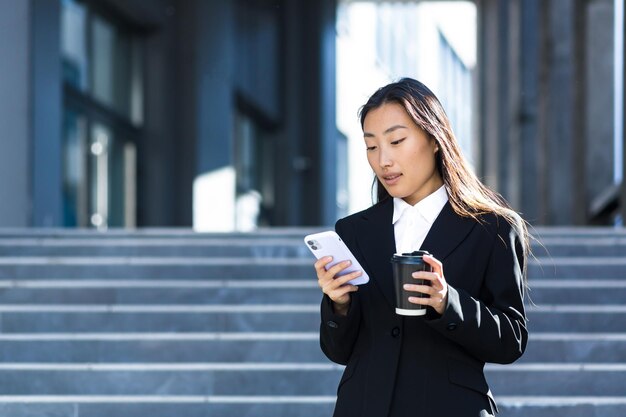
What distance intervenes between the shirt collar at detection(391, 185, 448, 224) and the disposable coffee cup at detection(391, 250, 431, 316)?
0.29 metres

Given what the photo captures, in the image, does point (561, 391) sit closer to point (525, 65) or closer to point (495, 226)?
point (495, 226)

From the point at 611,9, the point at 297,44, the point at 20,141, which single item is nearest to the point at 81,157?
the point at 20,141

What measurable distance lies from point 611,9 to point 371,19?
20.6 meters

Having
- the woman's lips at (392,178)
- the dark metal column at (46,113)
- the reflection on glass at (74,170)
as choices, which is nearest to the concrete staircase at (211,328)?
the woman's lips at (392,178)

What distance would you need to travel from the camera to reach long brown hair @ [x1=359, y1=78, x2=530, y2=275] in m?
2.56

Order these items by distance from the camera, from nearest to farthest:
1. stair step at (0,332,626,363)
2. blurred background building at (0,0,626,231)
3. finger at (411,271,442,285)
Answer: finger at (411,271,442,285), stair step at (0,332,626,363), blurred background building at (0,0,626,231)

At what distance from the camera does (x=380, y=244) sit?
262 centimetres

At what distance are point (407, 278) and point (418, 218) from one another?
34 cm

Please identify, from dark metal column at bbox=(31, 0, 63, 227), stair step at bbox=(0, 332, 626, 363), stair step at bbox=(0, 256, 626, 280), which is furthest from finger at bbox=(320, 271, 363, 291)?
dark metal column at bbox=(31, 0, 63, 227)

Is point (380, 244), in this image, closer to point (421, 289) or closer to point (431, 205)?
point (431, 205)

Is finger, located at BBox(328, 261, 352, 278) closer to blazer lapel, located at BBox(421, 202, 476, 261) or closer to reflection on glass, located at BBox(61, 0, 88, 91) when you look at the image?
blazer lapel, located at BBox(421, 202, 476, 261)

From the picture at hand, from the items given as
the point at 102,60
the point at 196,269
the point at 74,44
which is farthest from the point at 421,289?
the point at 102,60

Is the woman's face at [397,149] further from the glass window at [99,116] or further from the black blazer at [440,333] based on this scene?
the glass window at [99,116]

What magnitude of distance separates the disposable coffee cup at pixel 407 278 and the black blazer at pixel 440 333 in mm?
69
